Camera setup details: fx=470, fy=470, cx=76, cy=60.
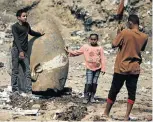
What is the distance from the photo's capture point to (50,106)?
6988mm

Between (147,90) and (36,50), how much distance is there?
3536mm

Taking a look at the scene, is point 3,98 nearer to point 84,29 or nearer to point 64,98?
point 64,98

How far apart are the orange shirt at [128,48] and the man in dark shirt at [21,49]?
6.24 feet

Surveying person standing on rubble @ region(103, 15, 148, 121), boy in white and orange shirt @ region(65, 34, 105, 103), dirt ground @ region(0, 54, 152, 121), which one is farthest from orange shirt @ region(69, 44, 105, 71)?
person standing on rubble @ region(103, 15, 148, 121)

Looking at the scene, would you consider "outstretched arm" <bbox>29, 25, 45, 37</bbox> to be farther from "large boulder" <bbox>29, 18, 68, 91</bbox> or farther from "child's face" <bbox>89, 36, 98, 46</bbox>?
"child's face" <bbox>89, 36, 98, 46</bbox>

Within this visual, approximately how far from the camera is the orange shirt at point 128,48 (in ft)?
19.1

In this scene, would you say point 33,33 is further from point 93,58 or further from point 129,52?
point 129,52

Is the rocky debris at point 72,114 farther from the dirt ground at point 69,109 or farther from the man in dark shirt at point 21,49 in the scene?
the man in dark shirt at point 21,49

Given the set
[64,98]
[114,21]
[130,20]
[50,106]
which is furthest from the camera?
[114,21]

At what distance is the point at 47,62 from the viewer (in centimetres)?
759

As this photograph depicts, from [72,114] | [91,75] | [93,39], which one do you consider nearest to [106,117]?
[72,114]

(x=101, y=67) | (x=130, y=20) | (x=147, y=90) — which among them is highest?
(x=130, y=20)

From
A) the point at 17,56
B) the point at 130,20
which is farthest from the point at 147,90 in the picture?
the point at 130,20

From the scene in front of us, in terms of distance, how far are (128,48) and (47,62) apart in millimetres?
2065
